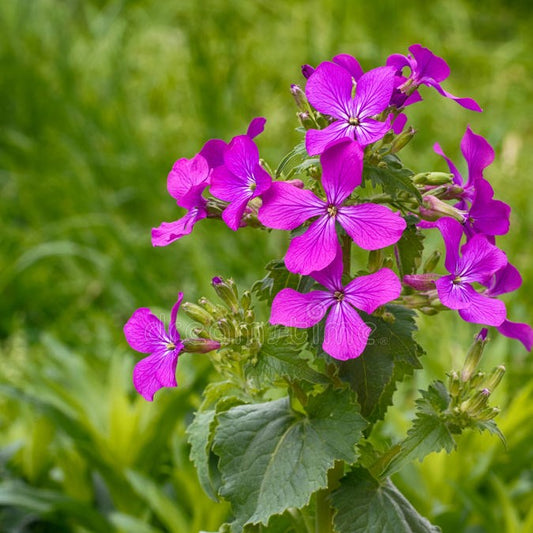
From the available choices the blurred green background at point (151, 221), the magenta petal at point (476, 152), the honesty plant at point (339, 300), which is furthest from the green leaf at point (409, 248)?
the blurred green background at point (151, 221)

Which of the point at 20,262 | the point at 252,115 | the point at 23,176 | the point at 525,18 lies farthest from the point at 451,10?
the point at 20,262

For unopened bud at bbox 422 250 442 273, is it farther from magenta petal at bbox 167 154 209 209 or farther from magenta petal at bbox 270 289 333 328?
magenta petal at bbox 167 154 209 209

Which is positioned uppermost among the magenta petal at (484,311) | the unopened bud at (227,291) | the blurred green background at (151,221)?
the magenta petal at (484,311)

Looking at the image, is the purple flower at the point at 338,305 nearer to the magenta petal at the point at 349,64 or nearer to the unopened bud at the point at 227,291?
the unopened bud at the point at 227,291

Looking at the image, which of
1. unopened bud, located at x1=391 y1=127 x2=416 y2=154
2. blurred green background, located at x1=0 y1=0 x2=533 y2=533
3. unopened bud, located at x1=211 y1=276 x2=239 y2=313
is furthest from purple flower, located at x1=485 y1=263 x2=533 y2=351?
blurred green background, located at x1=0 y1=0 x2=533 y2=533

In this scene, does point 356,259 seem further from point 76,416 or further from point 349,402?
point 349,402

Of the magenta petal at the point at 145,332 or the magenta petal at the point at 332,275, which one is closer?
the magenta petal at the point at 332,275
